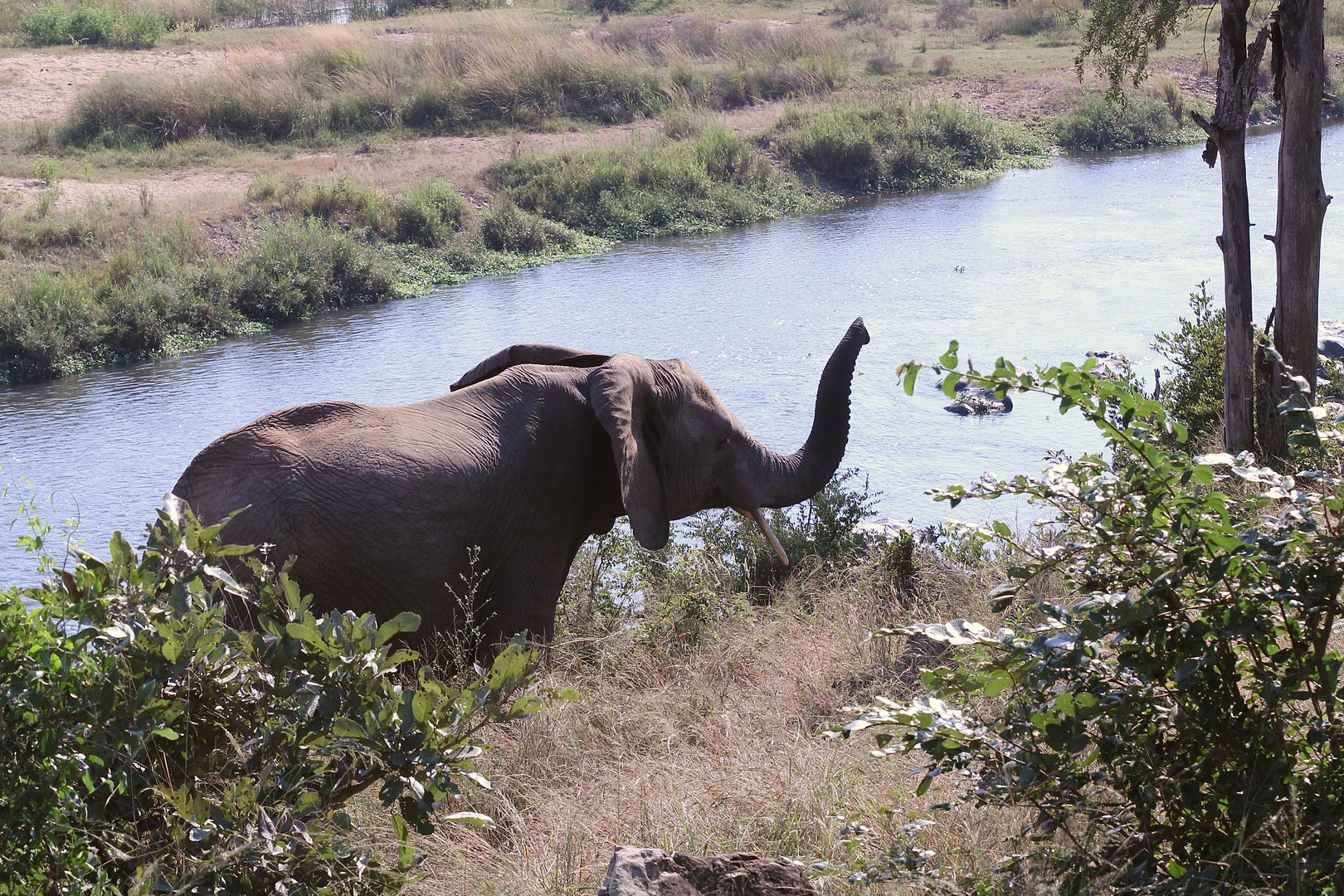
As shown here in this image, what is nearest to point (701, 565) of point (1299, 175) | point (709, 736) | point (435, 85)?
point (709, 736)

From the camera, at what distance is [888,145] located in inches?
1028

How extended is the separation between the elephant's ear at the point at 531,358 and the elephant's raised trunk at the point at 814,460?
96cm

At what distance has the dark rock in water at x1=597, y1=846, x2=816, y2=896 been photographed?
115 inches

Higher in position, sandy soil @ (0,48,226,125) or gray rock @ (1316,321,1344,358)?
sandy soil @ (0,48,226,125)

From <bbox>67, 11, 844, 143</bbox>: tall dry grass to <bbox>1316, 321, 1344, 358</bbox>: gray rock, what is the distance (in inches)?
690

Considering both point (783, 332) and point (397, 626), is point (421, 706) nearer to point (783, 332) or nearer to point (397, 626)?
point (397, 626)

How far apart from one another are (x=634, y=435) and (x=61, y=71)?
28280mm

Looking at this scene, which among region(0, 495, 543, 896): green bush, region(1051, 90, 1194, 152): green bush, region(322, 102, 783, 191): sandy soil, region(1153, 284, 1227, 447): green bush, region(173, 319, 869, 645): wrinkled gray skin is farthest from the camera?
region(1051, 90, 1194, 152): green bush

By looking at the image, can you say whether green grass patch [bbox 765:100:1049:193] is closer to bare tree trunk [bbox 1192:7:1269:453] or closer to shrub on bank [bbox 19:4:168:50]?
shrub on bank [bbox 19:4:168:50]

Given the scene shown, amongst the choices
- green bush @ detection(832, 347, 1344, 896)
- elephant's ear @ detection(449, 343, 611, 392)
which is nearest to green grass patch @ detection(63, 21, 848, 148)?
elephant's ear @ detection(449, 343, 611, 392)

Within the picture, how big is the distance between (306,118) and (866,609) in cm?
2243

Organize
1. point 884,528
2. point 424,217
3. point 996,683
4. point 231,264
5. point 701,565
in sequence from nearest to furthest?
1. point 996,683
2. point 701,565
3. point 884,528
4. point 231,264
5. point 424,217

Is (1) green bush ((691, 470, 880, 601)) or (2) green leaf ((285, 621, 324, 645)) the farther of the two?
(1) green bush ((691, 470, 880, 601))

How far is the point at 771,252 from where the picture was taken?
815 inches
